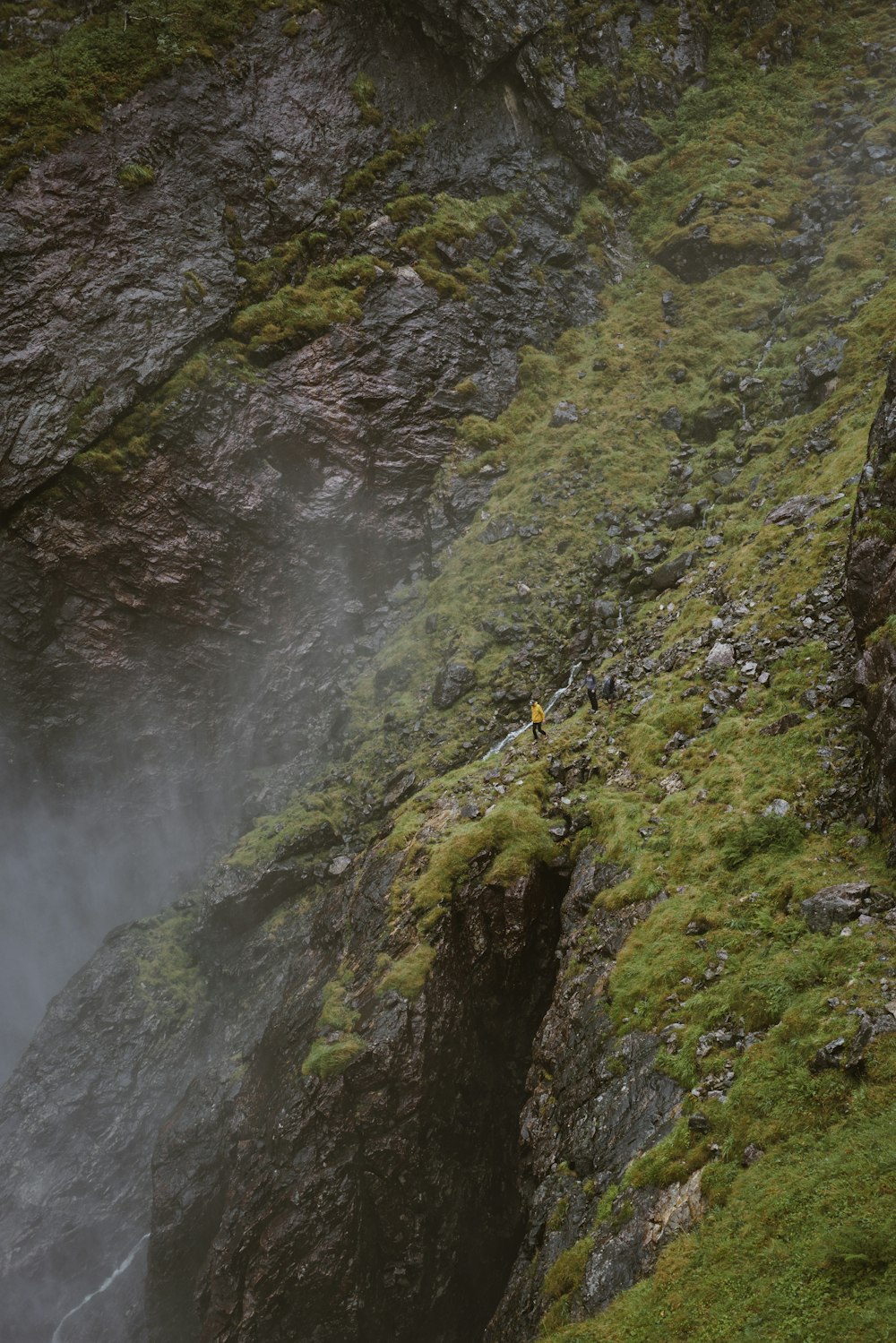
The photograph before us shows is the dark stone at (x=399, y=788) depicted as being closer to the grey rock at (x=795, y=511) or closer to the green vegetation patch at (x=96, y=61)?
the grey rock at (x=795, y=511)

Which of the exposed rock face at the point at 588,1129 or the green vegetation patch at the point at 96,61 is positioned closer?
the exposed rock face at the point at 588,1129

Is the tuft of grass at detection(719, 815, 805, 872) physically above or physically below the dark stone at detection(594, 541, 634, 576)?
below

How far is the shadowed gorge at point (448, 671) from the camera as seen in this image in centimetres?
Result: 1144

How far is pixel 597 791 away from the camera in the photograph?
17.4 meters

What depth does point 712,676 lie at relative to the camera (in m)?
17.4

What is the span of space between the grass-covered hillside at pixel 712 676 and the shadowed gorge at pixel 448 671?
112 mm

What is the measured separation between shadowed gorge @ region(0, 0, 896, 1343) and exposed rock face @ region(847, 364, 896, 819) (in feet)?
0.39

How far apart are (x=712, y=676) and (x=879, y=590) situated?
467 centimetres

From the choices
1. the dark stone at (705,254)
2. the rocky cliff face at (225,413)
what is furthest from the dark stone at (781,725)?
the dark stone at (705,254)

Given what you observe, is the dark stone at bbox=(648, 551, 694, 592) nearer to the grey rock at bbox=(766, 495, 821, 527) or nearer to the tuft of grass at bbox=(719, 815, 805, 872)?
the grey rock at bbox=(766, 495, 821, 527)

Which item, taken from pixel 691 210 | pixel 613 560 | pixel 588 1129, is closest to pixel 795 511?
pixel 613 560

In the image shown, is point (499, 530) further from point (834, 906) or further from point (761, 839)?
point (834, 906)

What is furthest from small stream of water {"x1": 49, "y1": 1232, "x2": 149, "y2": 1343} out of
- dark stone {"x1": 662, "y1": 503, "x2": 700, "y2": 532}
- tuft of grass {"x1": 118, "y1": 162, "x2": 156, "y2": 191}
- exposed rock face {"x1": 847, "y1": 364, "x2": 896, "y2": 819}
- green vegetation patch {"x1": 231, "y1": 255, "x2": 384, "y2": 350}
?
tuft of grass {"x1": 118, "y1": 162, "x2": 156, "y2": 191}

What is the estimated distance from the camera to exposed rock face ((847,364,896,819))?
11703 mm
